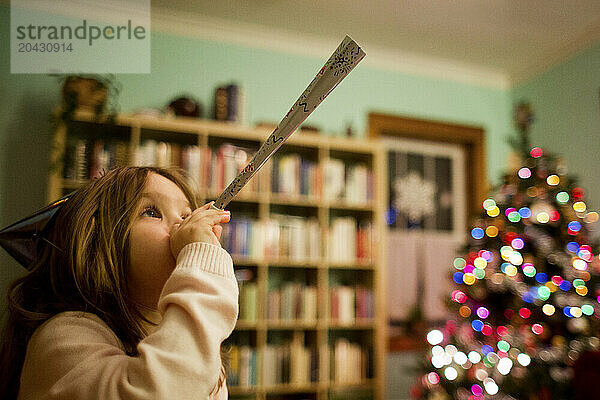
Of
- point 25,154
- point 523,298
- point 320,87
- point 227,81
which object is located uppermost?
point 227,81

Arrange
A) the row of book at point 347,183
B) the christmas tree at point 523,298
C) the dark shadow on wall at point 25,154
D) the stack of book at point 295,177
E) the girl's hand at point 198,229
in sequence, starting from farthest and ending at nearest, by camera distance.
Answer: the row of book at point 347,183 → the stack of book at point 295,177 → the dark shadow on wall at point 25,154 → the christmas tree at point 523,298 → the girl's hand at point 198,229

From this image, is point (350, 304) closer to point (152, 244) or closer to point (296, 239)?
point (296, 239)

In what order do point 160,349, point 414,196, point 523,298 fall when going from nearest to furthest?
point 160,349 → point 523,298 → point 414,196

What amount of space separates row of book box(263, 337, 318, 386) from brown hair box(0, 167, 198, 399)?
6.78 feet

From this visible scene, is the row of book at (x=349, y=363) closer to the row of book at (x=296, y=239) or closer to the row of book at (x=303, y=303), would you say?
the row of book at (x=303, y=303)

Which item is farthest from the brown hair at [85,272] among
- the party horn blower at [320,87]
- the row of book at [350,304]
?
the row of book at [350,304]

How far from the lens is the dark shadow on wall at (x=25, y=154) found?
260 cm

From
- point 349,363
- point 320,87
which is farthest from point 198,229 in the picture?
point 349,363

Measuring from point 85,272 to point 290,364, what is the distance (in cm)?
224

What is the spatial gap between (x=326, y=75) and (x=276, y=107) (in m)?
2.67

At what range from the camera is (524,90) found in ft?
12.2
